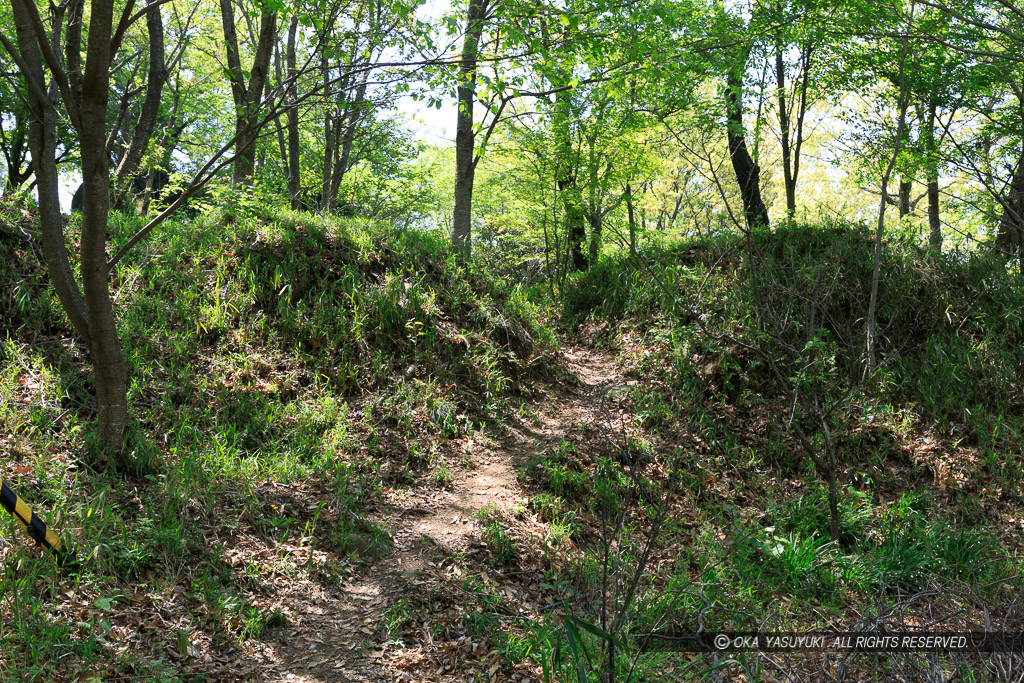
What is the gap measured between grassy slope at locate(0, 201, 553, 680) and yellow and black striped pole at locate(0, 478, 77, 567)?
0.12 m

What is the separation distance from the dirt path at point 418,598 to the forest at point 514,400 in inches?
1.0

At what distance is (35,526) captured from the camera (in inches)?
131

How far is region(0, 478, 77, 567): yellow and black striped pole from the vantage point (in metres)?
Answer: 3.17

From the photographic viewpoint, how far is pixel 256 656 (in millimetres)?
3367

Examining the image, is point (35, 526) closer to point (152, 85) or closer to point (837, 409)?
point (837, 409)

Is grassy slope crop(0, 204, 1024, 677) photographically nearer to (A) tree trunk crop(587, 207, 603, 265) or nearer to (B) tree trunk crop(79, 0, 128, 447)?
(B) tree trunk crop(79, 0, 128, 447)

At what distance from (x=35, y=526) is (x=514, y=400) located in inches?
200

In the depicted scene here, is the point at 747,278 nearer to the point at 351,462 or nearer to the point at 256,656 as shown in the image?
the point at 351,462

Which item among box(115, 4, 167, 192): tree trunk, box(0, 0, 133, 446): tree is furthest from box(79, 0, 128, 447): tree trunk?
box(115, 4, 167, 192): tree trunk

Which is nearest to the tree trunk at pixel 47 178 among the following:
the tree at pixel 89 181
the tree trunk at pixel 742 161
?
the tree at pixel 89 181

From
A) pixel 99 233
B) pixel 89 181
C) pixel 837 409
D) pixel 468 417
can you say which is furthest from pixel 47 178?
pixel 837 409

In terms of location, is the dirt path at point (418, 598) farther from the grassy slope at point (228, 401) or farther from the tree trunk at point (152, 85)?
the tree trunk at point (152, 85)

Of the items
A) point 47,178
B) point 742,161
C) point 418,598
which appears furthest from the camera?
point 742,161

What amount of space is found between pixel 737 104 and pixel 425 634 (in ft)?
34.6
